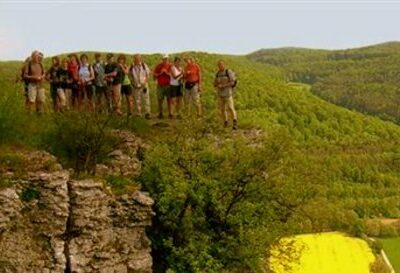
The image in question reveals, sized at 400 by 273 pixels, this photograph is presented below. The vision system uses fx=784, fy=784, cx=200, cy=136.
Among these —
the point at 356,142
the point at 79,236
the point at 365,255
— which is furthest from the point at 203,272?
the point at 356,142

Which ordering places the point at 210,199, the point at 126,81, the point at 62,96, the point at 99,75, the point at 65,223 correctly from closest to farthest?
1. the point at 65,223
2. the point at 210,199
3. the point at 62,96
4. the point at 99,75
5. the point at 126,81

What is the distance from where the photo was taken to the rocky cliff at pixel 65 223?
20109mm

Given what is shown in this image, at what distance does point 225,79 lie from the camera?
2691cm

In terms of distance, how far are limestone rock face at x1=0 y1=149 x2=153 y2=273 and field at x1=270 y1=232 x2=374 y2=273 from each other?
3779 centimetres

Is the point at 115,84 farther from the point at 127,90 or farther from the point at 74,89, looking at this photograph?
the point at 74,89

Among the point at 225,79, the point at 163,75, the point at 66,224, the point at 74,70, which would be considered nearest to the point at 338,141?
the point at 225,79

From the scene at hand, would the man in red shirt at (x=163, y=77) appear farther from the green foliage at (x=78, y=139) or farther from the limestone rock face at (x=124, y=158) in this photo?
the green foliage at (x=78, y=139)

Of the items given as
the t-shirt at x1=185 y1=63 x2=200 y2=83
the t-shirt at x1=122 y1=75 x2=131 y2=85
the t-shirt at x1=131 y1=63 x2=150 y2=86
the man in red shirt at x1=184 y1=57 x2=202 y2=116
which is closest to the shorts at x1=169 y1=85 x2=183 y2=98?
the man in red shirt at x1=184 y1=57 x2=202 y2=116

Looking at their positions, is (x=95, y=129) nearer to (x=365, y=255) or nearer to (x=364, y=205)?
(x=365, y=255)

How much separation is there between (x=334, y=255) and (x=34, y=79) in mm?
52500

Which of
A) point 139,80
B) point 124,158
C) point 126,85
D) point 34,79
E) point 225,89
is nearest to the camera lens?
point 124,158

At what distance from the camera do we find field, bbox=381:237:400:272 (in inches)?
3189

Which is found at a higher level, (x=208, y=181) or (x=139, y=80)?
(x=139, y=80)

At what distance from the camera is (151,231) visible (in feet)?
78.0
